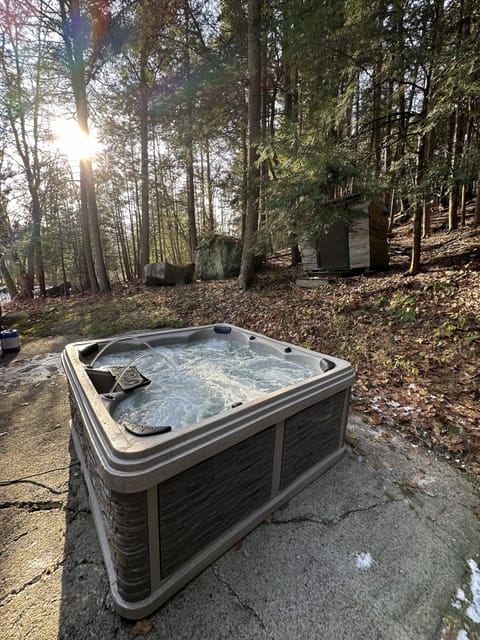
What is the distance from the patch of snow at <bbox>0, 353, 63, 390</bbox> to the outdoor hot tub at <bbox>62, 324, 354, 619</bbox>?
5.28ft

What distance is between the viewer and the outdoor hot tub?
114 cm

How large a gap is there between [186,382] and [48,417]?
4.92ft

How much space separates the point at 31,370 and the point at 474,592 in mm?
4868

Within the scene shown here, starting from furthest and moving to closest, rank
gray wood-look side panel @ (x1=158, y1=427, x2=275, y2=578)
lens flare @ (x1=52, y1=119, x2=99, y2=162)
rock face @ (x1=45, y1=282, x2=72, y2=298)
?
rock face @ (x1=45, y1=282, x2=72, y2=298), lens flare @ (x1=52, y1=119, x2=99, y2=162), gray wood-look side panel @ (x1=158, y1=427, x2=275, y2=578)

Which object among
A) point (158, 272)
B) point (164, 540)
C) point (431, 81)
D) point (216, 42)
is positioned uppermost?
point (216, 42)

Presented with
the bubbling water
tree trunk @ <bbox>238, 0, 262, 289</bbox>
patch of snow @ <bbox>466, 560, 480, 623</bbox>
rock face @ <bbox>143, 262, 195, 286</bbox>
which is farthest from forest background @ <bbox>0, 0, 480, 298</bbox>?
patch of snow @ <bbox>466, 560, 480, 623</bbox>

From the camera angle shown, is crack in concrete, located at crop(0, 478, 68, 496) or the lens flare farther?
the lens flare

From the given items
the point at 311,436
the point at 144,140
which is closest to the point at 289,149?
the point at 311,436

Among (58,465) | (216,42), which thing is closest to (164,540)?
(58,465)

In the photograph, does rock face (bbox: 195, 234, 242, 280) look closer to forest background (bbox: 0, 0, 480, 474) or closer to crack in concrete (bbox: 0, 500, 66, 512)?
forest background (bbox: 0, 0, 480, 474)

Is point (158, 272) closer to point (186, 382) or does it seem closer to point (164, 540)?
point (186, 382)

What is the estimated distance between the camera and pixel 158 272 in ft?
28.9

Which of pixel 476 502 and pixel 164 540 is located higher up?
pixel 164 540

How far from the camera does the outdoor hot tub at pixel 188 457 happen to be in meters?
1.14
